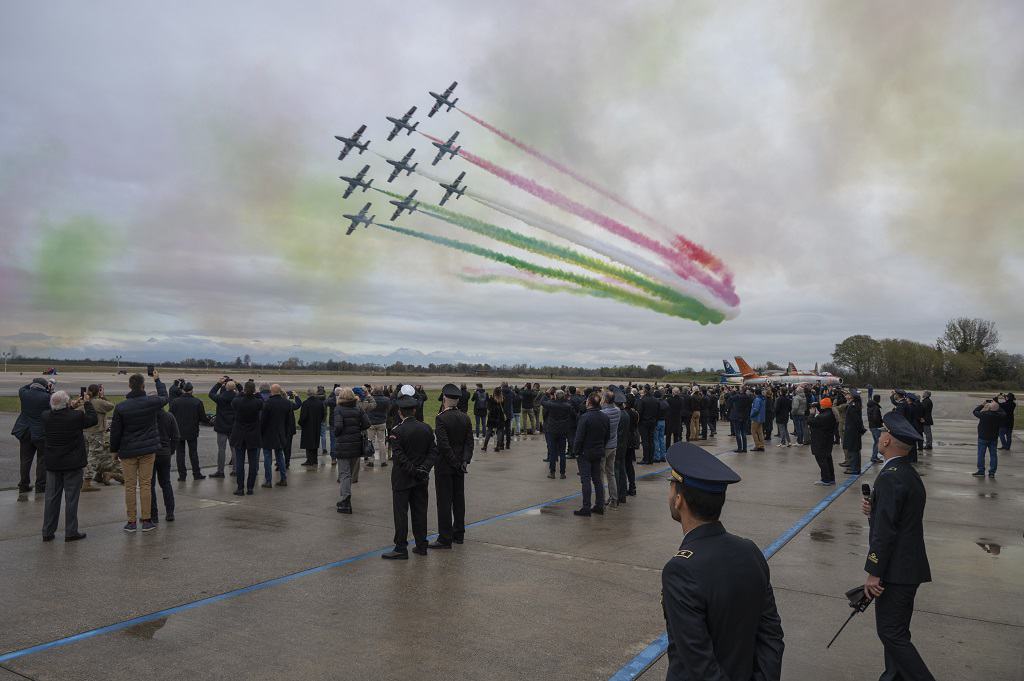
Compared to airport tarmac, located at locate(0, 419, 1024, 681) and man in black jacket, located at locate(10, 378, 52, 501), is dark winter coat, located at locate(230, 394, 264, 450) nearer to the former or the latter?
airport tarmac, located at locate(0, 419, 1024, 681)

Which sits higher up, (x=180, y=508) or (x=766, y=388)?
(x=766, y=388)

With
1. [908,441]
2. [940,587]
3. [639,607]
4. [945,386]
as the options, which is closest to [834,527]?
[940,587]

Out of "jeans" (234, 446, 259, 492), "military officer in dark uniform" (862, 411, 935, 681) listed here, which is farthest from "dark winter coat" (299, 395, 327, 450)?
"military officer in dark uniform" (862, 411, 935, 681)

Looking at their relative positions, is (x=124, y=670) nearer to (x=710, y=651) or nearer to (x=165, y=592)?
(x=165, y=592)

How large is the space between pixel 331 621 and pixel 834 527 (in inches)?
278

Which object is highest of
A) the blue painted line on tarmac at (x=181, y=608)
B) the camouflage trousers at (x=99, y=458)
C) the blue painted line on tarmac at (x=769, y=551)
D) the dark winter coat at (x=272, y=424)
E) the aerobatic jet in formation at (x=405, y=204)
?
the aerobatic jet in formation at (x=405, y=204)

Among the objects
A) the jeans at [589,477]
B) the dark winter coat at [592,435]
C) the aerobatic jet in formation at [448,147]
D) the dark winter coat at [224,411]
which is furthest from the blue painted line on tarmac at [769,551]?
the aerobatic jet in formation at [448,147]

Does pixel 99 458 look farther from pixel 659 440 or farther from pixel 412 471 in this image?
pixel 659 440

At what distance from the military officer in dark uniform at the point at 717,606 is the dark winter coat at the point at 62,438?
7813mm

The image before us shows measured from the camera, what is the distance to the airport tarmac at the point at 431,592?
443 cm

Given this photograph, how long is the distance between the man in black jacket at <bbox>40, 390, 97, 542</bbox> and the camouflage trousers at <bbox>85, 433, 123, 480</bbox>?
11.9 feet

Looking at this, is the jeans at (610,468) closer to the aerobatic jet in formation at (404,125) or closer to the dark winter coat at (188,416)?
the dark winter coat at (188,416)

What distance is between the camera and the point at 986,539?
8.07 metres

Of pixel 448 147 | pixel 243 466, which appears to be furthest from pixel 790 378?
pixel 243 466
